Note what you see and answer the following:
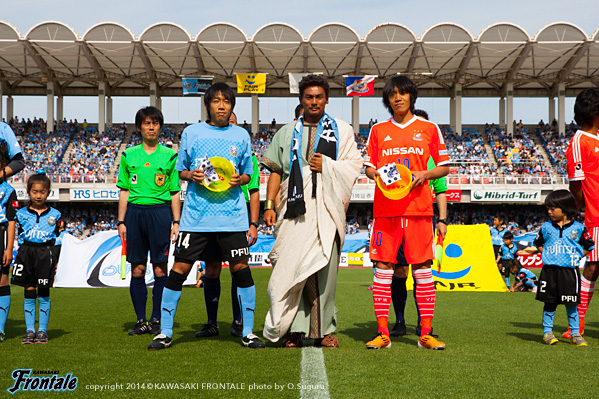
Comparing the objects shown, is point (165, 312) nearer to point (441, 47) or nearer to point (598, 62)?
point (441, 47)

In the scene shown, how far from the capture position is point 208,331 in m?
5.53

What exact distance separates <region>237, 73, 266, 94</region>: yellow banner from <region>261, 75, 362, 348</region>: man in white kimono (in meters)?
32.8

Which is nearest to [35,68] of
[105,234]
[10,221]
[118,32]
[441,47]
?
[118,32]

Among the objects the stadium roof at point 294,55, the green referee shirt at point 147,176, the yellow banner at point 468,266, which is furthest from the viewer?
the stadium roof at point 294,55

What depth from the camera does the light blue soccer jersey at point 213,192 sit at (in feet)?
15.8

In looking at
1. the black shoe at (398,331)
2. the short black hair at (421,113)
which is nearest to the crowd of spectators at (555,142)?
the short black hair at (421,113)

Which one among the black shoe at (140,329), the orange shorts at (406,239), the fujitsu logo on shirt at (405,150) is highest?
the fujitsu logo on shirt at (405,150)

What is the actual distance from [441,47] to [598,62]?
425 inches

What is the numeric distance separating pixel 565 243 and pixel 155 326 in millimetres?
3958

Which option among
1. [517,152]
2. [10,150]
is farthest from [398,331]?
[517,152]

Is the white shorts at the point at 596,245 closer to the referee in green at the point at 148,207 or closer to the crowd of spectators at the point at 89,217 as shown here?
the referee in green at the point at 148,207

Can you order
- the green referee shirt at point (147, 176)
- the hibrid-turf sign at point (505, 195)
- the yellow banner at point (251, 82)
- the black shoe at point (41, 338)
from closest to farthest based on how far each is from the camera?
the black shoe at point (41, 338)
the green referee shirt at point (147, 176)
the hibrid-turf sign at point (505, 195)
the yellow banner at point (251, 82)

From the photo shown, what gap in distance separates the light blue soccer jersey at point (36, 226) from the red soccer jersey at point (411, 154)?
2.97 meters

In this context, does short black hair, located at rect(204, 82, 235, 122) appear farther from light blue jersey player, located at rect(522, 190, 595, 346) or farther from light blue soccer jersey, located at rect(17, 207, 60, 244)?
light blue jersey player, located at rect(522, 190, 595, 346)
